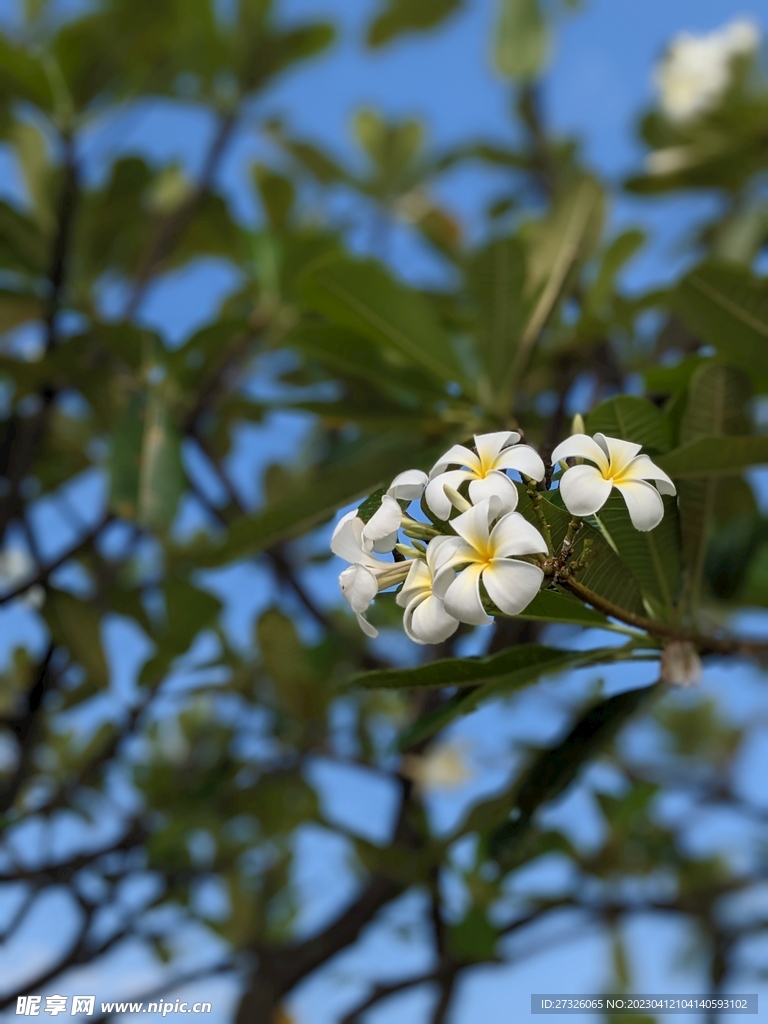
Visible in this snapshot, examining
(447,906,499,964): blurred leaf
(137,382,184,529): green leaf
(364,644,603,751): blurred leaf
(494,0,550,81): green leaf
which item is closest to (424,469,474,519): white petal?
(364,644,603,751): blurred leaf

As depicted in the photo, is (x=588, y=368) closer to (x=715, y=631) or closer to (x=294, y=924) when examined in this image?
(x=715, y=631)

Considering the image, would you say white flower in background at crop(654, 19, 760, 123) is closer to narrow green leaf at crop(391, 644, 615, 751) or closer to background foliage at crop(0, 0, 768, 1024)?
background foliage at crop(0, 0, 768, 1024)

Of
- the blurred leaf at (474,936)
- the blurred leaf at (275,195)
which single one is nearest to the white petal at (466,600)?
the blurred leaf at (474,936)

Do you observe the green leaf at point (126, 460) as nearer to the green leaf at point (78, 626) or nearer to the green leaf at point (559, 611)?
the green leaf at point (78, 626)

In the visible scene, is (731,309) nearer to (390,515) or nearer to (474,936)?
(390,515)

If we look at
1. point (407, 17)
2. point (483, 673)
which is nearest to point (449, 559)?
point (483, 673)

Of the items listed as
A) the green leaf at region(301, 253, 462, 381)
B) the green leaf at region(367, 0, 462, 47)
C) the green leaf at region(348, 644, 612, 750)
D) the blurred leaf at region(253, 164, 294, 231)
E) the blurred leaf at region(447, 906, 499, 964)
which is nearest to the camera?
the green leaf at region(348, 644, 612, 750)

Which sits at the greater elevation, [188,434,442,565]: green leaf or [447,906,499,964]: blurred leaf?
[188,434,442,565]: green leaf

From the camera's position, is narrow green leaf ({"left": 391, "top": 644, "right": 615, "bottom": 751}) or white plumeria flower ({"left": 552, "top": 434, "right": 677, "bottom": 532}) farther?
narrow green leaf ({"left": 391, "top": 644, "right": 615, "bottom": 751})
